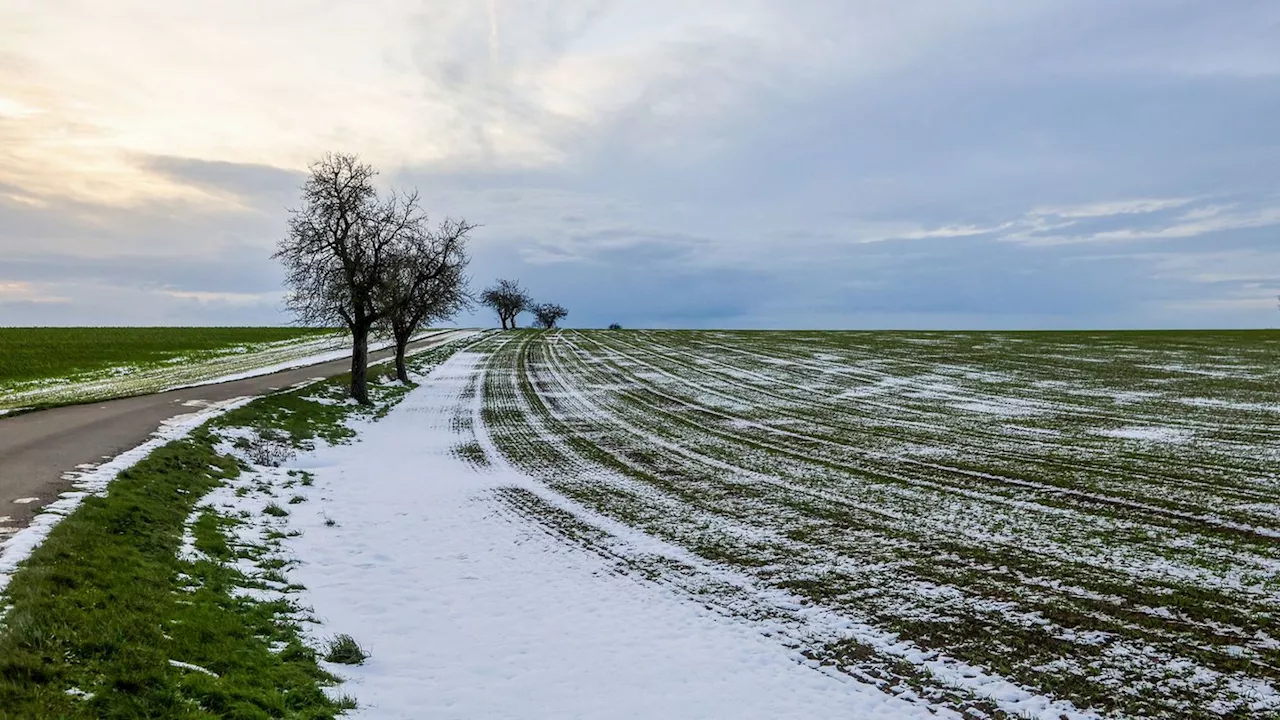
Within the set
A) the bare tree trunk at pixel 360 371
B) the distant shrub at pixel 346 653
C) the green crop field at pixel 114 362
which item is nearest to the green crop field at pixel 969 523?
the distant shrub at pixel 346 653

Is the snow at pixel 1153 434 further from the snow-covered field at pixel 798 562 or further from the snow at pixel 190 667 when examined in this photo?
the snow at pixel 190 667

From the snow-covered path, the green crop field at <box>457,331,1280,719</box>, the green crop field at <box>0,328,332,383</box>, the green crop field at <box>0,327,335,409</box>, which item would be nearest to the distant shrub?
the snow-covered path

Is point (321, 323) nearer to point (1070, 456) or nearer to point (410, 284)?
point (410, 284)

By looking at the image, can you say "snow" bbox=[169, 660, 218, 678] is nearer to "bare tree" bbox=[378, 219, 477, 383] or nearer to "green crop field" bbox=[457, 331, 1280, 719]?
"green crop field" bbox=[457, 331, 1280, 719]

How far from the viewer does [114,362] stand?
1914 inches

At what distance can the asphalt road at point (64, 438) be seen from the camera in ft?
40.0

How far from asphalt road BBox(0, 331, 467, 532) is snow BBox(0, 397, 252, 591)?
214 mm

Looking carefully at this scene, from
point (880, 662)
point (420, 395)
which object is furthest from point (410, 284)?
point (880, 662)

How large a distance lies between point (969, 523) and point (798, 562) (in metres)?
4.17

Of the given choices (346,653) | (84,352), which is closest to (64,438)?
(346,653)

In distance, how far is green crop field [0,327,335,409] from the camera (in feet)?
104

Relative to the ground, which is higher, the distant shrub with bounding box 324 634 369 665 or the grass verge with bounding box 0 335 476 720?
the grass verge with bounding box 0 335 476 720

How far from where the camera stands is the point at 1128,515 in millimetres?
13578

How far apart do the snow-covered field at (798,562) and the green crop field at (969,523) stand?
64 mm
